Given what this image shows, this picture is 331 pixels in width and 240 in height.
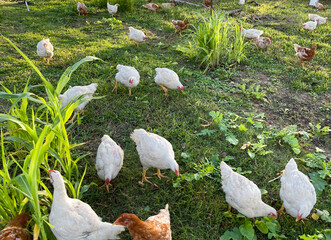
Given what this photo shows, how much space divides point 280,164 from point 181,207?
1469 millimetres

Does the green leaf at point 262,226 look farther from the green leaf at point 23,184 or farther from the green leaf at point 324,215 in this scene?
the green leaf at point 23,184

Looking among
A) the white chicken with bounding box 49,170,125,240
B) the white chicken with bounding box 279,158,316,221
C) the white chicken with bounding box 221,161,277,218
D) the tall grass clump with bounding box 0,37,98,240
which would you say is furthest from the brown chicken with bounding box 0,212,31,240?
the white chicken with bounding box 279,158,316,221

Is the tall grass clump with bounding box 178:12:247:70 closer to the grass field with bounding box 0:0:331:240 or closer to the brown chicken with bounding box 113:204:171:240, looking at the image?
the grass field with bounding box 0:0:331:240

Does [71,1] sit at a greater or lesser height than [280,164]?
greater

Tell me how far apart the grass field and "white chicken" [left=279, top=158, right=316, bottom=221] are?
20cm

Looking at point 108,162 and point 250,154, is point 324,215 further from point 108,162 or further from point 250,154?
point 108,162

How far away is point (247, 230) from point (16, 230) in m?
2.04

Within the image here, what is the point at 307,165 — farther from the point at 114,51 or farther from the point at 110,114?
the point at 114,51

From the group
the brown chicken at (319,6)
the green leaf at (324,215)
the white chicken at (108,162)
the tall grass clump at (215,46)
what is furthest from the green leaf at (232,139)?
the brown chicken at (319,6)

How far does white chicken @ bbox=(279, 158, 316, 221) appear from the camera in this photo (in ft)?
8.30

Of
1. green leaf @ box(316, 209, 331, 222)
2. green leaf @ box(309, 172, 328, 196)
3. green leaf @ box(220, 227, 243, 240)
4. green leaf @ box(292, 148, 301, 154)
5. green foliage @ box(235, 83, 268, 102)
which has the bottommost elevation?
green leaf @ box(220, 227, 243, 240)

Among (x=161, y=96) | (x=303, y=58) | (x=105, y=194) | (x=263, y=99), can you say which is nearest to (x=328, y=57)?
(x=303, y=58)

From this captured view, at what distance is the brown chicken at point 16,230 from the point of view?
6.49 feet

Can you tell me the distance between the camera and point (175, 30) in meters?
6.96
